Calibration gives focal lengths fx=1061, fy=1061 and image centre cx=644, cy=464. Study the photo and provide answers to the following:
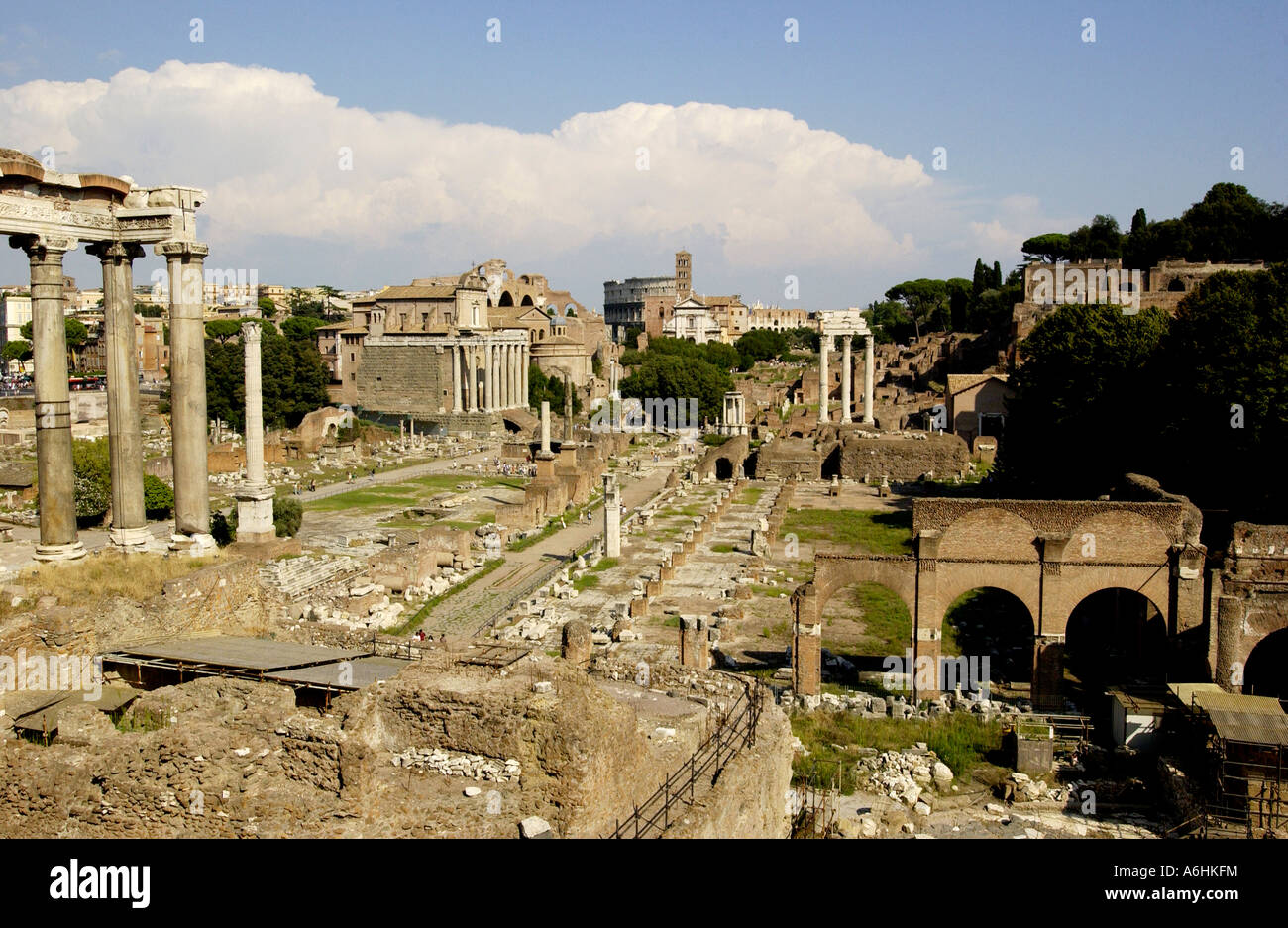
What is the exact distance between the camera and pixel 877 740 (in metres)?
17.1

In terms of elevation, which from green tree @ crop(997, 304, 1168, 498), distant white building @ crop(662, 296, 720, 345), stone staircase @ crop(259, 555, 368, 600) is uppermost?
distant white building @ crop(662, 296, 720, 345)

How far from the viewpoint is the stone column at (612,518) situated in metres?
32.0

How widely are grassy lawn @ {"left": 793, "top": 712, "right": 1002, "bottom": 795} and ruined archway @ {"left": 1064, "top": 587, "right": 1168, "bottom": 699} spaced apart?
310cm

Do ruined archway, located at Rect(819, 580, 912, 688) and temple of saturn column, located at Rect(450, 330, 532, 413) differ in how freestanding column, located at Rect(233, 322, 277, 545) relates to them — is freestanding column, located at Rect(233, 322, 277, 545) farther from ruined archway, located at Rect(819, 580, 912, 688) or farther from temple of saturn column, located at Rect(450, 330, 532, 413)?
temple of saturn column, located at Rect(450, 330, 532, 413)

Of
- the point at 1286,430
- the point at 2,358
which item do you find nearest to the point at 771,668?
the point at 1286,430

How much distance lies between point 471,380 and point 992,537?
202ft

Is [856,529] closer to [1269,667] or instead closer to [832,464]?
[832,464]

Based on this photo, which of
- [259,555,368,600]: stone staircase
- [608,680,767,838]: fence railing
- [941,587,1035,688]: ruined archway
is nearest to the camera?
[608,680,767,838]: fence railing

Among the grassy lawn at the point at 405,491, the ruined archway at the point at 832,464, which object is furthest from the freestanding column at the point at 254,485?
the ruined archway at the point at 832,464

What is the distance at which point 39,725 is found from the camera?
10.5 metres

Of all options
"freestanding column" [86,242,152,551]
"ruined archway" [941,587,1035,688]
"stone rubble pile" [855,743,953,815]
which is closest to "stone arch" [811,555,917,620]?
"ruined archway" [941,587,1035,688]

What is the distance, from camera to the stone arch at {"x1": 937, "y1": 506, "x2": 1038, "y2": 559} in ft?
64.6

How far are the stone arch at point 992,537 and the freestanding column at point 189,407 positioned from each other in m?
13.2

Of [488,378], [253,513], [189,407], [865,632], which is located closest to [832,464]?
[488,378]
